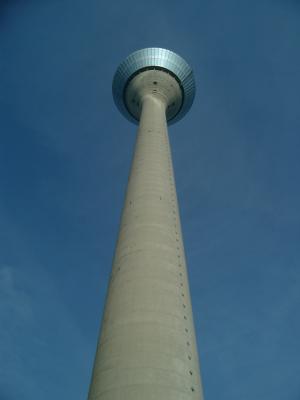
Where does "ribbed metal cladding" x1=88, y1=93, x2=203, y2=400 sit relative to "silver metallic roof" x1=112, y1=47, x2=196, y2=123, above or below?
below

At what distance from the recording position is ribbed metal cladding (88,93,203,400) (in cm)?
1545

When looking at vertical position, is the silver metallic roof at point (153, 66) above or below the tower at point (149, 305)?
above

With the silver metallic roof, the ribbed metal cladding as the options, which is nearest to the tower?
the ribbed metal cladding

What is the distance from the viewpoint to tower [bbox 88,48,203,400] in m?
15.5

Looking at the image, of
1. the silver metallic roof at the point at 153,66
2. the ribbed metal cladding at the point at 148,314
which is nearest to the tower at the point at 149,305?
the ribbed metal cladding at the point at 148,314

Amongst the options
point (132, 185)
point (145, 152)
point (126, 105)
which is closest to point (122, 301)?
point (132, 185)

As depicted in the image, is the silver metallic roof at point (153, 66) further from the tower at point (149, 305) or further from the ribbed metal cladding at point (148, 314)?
the ribbed metal cladding at point (148, 314)

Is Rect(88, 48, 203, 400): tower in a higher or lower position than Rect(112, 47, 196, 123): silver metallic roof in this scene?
lower

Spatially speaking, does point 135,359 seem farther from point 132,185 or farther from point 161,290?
point 132,185

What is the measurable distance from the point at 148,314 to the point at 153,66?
40745mm

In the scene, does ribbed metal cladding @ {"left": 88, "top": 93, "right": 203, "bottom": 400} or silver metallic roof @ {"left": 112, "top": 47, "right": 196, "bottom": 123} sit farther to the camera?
silver metallic roof @ {"left": 112, "top": 47, "right": 196, "bottom": 123}

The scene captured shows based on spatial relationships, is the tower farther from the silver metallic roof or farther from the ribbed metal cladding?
the silver metallic roof

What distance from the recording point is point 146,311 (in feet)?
59.6

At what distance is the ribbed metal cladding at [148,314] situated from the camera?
50.7 ft
